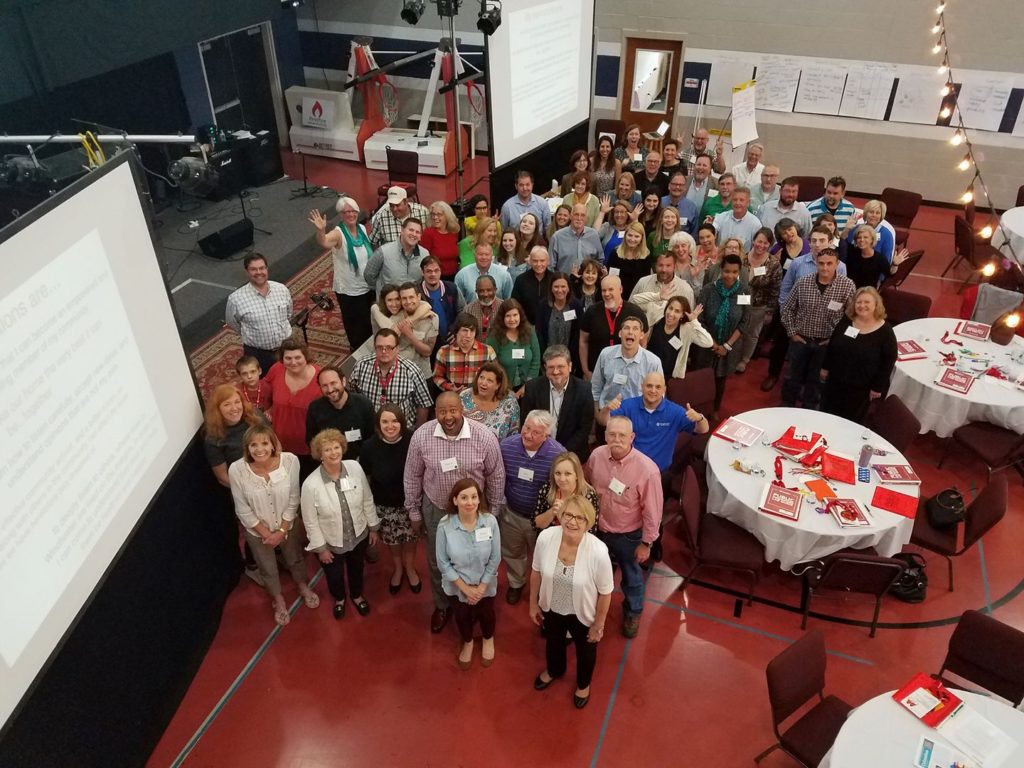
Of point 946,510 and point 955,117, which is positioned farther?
point 955,117

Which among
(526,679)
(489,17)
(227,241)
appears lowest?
(526,679)

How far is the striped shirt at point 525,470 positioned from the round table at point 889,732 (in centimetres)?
189

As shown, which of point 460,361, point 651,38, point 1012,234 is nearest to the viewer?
point 460,361

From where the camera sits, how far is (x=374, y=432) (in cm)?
413

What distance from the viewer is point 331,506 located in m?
3.95

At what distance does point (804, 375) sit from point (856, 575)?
2.24m

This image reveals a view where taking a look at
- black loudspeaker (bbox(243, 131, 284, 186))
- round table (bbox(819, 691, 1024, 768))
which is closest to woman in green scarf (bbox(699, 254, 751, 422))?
Answer: round table (bbox(819, 691, 1024, 768))

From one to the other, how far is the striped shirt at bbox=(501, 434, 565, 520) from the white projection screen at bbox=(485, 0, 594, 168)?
4.53 meters

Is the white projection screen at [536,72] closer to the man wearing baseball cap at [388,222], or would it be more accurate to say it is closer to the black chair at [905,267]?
the man wearing baseball cap at [388,222]

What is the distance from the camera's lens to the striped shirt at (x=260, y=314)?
5.23 m

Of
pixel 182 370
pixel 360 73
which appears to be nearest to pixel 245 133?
pixel 360 73

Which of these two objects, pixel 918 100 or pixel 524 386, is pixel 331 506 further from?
pixel 918 100

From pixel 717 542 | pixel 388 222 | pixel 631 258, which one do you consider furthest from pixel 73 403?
pixel 631 258

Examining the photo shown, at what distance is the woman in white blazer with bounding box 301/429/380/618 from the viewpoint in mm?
3838
